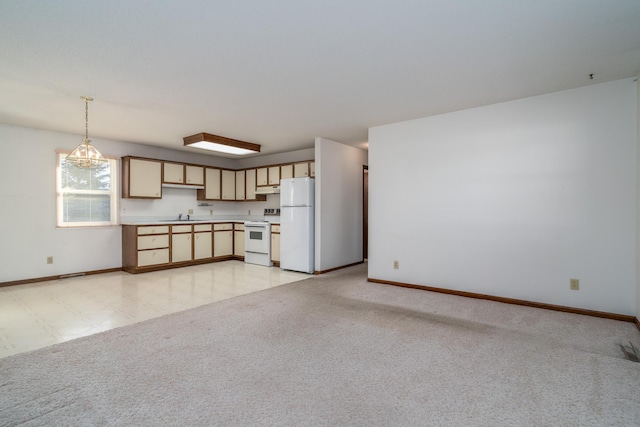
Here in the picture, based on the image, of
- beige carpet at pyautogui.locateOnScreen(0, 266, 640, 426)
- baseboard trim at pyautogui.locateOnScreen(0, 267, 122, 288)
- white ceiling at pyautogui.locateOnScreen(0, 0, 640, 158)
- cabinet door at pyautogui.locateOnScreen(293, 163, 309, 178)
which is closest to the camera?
beige carpet at pyautogui.locateOnScreen(0, 266, 640, 426)

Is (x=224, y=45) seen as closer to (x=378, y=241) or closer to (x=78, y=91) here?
(x=78, y=91)

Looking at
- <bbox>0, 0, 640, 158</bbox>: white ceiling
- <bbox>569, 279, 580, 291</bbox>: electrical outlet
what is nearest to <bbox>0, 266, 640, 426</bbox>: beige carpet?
<bbox>569, 279, 580, 291</bbox>: electrical outlet

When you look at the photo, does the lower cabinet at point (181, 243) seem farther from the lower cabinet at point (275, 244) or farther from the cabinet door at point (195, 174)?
the lower cabinet at point (275, 244)

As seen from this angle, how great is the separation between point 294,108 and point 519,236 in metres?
3.09

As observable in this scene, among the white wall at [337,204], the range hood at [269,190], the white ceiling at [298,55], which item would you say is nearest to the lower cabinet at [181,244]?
the range hood at [269,190]

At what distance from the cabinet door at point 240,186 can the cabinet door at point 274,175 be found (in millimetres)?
960

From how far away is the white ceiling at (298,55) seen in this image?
1.96 metres

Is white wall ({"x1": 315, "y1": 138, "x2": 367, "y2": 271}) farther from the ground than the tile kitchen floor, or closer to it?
farther from the ground

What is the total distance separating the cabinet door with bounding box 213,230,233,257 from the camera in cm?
651

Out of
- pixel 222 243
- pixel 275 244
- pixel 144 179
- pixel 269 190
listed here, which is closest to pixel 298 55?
pixel 275 244

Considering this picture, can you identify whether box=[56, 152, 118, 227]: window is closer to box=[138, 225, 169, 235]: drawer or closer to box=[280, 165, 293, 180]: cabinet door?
box=[138, 225, 169, 235]: drawer

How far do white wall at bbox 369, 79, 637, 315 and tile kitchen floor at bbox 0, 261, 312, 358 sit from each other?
2.16 meters

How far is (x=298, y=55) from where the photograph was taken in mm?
2516

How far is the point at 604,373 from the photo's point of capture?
2.08 meters
